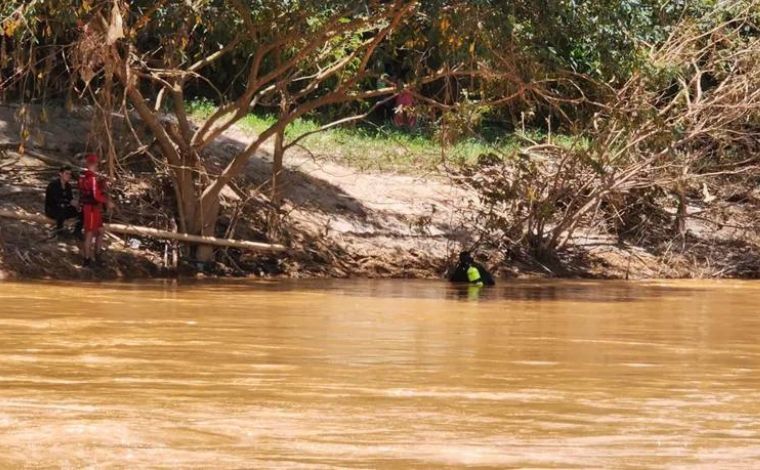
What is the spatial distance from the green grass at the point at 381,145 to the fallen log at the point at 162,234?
586 centimetres

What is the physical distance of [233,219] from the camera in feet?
78.5

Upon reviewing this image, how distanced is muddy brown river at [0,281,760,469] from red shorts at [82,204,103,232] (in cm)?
422

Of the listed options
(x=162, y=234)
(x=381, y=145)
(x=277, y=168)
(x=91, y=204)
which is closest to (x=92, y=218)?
(x=91, y=204)

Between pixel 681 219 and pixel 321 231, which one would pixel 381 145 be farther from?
pixel 681 219

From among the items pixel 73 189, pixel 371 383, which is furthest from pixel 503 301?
pixel 371 383

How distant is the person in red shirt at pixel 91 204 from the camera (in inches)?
844

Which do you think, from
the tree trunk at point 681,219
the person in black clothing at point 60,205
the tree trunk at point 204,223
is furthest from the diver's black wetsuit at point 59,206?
the tree trunk at point 681,219

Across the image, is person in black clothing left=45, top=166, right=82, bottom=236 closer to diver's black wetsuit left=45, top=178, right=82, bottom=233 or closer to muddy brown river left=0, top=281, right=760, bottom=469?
diver's black wetsuit left=45, top=178, right=82, bottom=233

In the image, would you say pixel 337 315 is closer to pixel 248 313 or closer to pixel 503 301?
pixel 248 313

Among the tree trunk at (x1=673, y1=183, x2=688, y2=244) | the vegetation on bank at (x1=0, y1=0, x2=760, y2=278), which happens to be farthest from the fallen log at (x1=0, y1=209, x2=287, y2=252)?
the tree trunk at (x1=673, y1=183, x2=688, y2=244)

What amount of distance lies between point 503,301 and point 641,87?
578 cm

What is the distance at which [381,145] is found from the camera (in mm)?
30953

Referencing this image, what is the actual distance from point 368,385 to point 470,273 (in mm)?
13109

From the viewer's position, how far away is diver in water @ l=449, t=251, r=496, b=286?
2223 centimetres
